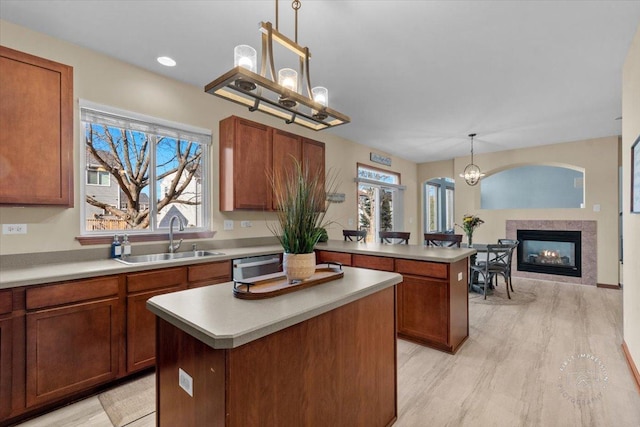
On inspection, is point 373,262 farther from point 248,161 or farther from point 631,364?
point 631,364

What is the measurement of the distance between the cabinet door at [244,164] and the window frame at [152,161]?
0.19 metres

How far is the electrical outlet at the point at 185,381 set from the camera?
1.12m

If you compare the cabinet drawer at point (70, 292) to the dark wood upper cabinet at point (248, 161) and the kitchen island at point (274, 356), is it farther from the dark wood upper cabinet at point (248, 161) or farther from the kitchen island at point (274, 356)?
the dark wood upper cabinet at point (248, 161)

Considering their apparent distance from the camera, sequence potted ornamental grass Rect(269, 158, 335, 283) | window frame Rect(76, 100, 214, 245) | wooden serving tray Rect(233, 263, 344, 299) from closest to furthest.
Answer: wooden serving tray Rect(233, 263, 344, 299) < potted ornamental grass Rect(269, 158, 335, 283) < window frame Rect(76, 100, 214, 245)

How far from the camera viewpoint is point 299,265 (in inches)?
59.7

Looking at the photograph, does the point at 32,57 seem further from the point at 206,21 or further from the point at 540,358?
the point at 540,358

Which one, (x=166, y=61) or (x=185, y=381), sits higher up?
(x=166, y=61)

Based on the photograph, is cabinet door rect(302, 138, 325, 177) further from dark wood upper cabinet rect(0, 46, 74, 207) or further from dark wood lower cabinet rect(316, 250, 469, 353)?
dark wood upper cabinet rect(0, 46, 74, 207)

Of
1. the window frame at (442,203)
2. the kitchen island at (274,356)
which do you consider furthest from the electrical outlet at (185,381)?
the window frame at (442,203)

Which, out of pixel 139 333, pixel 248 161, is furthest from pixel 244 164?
pixel 139 333

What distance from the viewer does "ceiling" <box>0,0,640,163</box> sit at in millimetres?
2107

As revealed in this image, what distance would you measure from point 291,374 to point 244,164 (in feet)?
8.66

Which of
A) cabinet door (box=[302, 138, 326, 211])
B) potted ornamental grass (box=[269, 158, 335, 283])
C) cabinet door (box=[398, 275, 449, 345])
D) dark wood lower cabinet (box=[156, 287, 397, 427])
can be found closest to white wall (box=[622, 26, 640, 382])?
cabinet door (box=[398, 275, 449, 345])

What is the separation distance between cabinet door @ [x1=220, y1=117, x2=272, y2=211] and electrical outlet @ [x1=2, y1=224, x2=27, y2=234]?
167 centimetres
